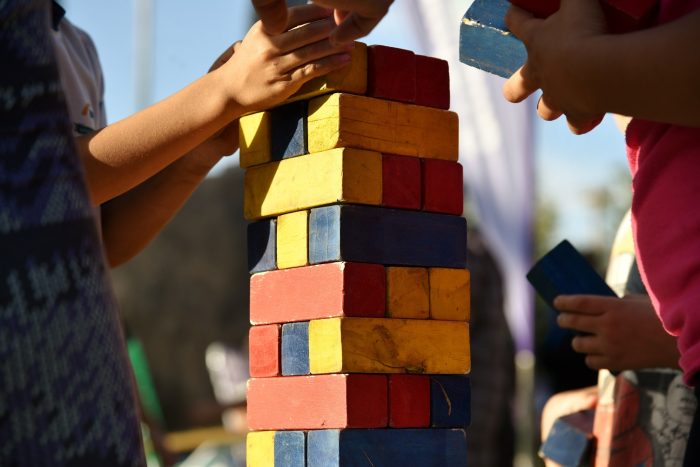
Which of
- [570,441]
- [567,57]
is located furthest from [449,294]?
[570,441]

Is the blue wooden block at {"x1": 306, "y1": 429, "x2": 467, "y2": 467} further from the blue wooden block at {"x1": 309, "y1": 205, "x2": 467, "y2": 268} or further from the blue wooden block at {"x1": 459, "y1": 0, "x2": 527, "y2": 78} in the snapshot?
the blue wooden block at {"x1": 459, "y1": 0, "x2": 527, "y2": 78}

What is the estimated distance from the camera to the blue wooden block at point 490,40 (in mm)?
1825

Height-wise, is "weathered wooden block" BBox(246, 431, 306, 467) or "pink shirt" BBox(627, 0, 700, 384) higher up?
"pink shirt" BBox(627, 0, 700, 384)

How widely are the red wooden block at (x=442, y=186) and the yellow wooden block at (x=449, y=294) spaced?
0.42ft

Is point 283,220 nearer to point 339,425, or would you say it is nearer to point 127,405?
point 339,425

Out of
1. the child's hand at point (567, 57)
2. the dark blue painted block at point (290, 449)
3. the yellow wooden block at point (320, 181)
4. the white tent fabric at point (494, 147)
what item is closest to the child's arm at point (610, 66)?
the child's hand at point (567, 57)

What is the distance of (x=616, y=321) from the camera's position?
2336 mm

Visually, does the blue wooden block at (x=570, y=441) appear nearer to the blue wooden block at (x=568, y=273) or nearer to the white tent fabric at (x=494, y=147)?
the blue wooden block at (x=568, y=273)

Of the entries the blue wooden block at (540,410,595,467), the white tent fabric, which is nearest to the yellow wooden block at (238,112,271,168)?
the blue wooden block at (540,410,595,467)

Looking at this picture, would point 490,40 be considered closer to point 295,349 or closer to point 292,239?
point 292,239

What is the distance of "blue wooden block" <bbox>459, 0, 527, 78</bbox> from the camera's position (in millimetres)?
1825

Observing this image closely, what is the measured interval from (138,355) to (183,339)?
31.2 feet

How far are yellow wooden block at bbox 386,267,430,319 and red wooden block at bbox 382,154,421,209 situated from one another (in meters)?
0.13

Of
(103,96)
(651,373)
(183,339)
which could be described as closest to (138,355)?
(103,96)
